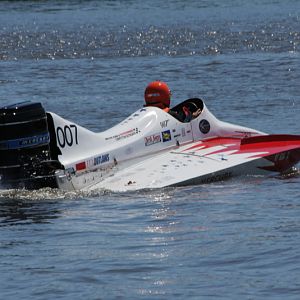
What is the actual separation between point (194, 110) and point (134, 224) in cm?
439

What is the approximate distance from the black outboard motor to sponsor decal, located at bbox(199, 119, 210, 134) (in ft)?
10.5

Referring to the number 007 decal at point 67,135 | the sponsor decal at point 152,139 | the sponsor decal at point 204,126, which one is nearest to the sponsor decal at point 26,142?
the number 007 decal at point 67,135

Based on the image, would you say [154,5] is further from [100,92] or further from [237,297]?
[237,297]

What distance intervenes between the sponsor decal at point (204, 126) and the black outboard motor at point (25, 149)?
10.5ft

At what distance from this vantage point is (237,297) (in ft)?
30.2

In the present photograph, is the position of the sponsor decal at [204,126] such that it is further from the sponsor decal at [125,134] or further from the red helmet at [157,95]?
the sponsor decal at [125,134]

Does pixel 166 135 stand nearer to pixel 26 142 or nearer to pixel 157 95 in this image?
pixel 157 95

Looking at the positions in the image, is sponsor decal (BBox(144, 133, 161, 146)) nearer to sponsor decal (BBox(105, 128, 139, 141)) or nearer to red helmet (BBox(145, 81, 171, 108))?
sponsor decal (BBox(105, 128, 139, 141))

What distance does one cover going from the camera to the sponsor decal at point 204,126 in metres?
15.8

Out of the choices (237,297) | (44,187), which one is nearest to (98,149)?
(44,187)

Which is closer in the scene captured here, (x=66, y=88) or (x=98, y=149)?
(x=98, y=149)

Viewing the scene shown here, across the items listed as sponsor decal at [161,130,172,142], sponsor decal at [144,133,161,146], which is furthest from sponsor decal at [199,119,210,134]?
sponsor decal at [144,133,161,146]

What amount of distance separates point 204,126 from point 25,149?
3.60m

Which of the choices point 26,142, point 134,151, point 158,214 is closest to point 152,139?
point 134,151
